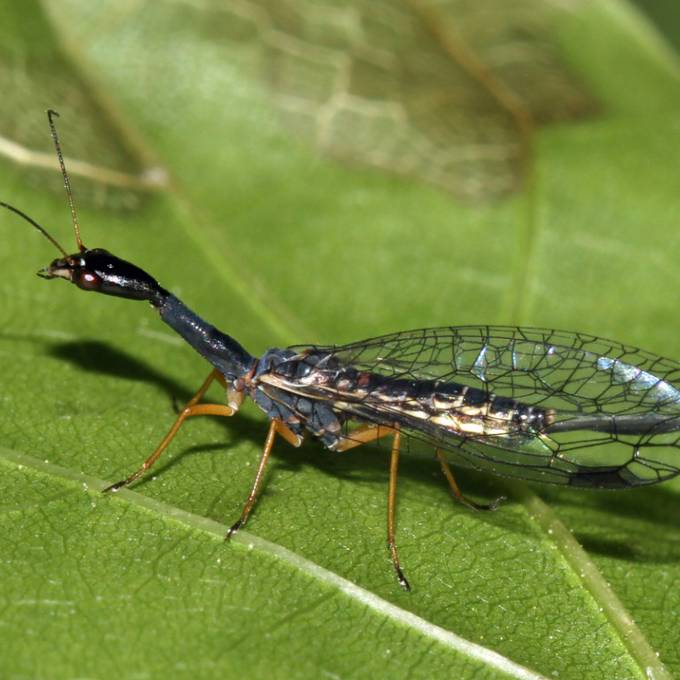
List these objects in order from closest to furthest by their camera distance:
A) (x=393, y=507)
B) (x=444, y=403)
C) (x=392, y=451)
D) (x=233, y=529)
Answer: (x=233, y=529), (x=393, y=507), (x=392, y=451), (x=444, y=403)

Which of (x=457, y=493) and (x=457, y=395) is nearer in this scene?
(x=457, y=493)

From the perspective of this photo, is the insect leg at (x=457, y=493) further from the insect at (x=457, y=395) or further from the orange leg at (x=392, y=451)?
the orange leg at (x=392, y=451)

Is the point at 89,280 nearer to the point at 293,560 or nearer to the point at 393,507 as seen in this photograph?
the point at 293,560

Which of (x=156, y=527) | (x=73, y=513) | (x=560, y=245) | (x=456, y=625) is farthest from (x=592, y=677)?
(x=560, y=245)

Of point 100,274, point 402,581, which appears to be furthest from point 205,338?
point 402,581

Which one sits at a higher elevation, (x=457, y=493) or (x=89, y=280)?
(x=89, y=280)

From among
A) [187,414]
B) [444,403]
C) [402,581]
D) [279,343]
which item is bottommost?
[279,343]

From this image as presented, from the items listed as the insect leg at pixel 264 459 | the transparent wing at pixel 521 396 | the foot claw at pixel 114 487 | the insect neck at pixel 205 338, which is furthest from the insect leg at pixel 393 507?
the foot claw at pixel 114 487
